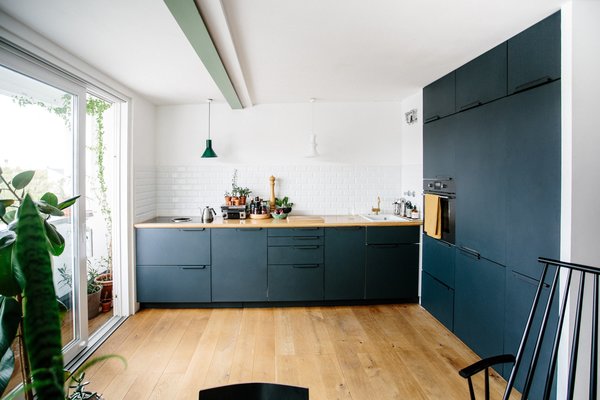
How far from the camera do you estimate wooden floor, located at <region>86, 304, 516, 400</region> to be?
2.23 m

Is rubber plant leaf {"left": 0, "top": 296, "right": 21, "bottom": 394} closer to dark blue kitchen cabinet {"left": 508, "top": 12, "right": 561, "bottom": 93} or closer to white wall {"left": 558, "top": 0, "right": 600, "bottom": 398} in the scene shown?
white wall {"left": 558, "top": 0, "right": 600, "bottom": 398}

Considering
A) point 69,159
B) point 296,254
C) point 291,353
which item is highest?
point 69,159

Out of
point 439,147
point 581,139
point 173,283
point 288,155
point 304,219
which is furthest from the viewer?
point 288,155

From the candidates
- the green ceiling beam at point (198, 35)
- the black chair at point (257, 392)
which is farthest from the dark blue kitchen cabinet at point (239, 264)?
the black chair at point (257, 392)

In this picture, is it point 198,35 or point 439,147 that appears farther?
point 439,147

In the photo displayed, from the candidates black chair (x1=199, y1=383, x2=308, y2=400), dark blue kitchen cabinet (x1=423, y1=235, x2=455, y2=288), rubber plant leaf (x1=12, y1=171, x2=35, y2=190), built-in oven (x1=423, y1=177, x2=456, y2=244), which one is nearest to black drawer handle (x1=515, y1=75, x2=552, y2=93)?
built-in oven (x1=423, y1=177, x2=456, y2=244)

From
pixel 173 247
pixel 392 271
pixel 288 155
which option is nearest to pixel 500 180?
pixel 392 271

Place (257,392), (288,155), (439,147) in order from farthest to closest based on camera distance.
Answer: (288,155) < (439,147) < (257,392)

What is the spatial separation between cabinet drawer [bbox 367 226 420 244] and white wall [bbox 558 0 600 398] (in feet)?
5.81

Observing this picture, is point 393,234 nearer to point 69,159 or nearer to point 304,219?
point 304,219

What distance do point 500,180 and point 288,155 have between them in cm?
250

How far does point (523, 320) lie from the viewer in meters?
2.11

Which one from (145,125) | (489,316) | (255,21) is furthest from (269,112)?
(489,316)

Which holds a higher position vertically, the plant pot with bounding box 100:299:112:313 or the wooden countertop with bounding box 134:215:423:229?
the wooden countertop with bounding box 134:215:423:229
